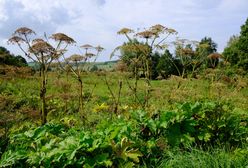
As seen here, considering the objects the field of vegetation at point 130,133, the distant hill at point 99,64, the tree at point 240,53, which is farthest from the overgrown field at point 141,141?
the tree at point 240,53

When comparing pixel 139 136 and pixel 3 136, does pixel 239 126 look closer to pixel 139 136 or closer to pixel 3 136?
pixel 139 136

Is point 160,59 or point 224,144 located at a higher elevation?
point 160,59

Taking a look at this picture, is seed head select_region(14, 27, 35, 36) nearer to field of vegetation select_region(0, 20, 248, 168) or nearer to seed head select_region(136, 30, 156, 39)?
field of vegetation select_region(0, 20, 248, 168)

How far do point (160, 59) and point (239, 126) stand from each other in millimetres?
8562

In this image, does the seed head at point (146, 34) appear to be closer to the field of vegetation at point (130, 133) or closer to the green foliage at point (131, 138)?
the field of vegetation at point (130, 133)

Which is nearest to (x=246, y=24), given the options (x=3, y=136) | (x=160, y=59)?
(x=160, y=59)

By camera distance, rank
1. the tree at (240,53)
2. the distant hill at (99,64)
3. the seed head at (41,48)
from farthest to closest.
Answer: the tree at (240,53), the distant hill at (99,64), the seed head at (41,48)

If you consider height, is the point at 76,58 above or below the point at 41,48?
below

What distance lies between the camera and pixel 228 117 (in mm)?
6301

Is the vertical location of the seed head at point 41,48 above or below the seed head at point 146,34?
below

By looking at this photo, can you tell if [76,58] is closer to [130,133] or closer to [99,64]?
[99,64]

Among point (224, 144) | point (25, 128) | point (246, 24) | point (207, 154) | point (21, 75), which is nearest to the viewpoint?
point (207, 154)

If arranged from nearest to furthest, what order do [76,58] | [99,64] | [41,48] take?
1. [41,48]
2. [76,58]
3. [99,64]

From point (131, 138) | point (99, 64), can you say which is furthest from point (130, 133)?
point (99, 64)
